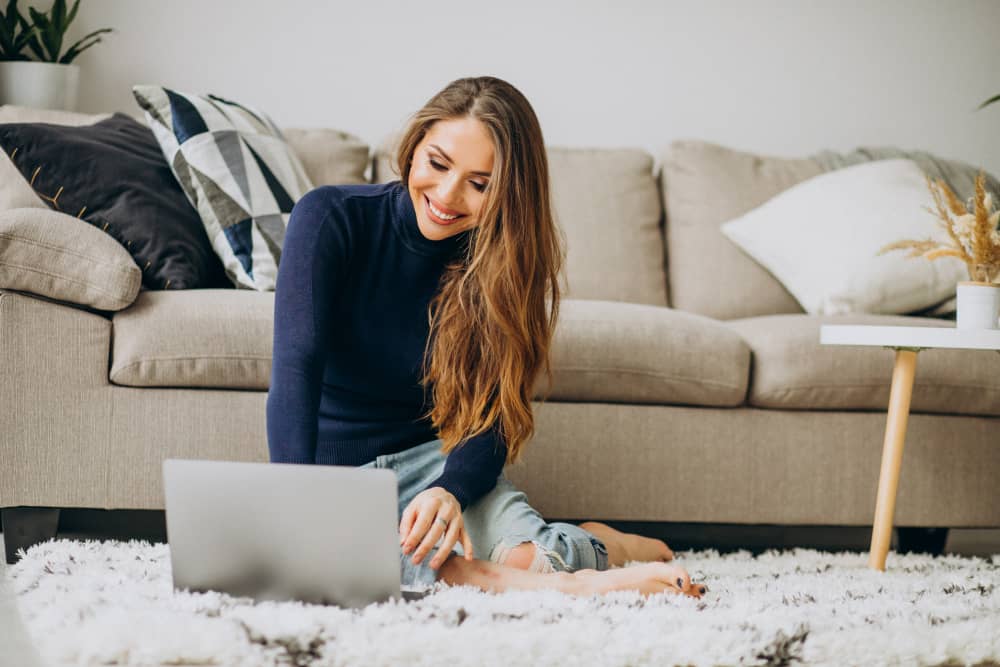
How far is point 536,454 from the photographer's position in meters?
1.89

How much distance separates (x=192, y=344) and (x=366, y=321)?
0.41 metres

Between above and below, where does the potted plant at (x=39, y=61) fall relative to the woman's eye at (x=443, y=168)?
above

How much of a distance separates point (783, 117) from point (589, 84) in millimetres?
627

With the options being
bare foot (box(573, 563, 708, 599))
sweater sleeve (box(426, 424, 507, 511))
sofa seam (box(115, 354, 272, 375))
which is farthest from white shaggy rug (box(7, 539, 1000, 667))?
sofa seam (box(115, 354, 272, 375))

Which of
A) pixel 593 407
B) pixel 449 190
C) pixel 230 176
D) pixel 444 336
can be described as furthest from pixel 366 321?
pixel 230 176

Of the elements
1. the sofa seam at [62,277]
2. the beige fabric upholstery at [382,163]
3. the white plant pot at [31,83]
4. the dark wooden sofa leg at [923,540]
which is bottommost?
the dark wooden sofa leg at [923,540]

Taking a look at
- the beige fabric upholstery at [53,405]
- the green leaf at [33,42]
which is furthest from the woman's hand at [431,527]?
the green leaf at [33,42]

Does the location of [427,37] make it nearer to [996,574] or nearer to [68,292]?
[68,292]

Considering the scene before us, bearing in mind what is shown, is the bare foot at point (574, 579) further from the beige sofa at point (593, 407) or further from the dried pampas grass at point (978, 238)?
the dried pampas grass at point (978, 238)

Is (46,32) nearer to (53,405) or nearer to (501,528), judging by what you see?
(53,405)

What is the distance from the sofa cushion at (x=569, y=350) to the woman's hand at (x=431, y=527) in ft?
2.03

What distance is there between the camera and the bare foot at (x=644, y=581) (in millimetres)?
1350

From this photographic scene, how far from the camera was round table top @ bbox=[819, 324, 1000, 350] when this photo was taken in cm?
164

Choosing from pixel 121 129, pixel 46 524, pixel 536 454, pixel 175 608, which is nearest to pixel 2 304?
pixel 46 524
